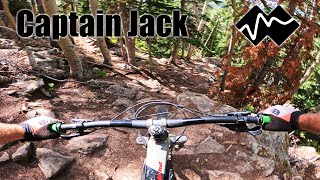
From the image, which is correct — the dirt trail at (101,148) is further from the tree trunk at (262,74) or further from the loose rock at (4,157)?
the tree trunk at (262,74)

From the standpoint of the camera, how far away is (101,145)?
5.78m

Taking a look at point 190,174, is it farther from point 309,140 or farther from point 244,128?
point 309,140

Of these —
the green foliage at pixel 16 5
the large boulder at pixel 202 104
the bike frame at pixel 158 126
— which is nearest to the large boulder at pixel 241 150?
the large boulder at pixel 202 104

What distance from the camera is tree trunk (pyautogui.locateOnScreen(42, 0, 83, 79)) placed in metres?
7.94

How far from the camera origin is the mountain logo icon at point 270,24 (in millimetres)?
8734

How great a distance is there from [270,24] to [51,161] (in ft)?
25.4

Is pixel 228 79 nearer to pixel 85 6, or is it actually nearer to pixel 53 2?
pixel 53 2

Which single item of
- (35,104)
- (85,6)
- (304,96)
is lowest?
(304,96)

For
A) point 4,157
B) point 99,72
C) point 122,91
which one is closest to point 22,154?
point 4,157

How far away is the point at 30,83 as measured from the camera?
25.8 ft

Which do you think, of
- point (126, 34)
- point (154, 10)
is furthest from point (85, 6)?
point (154, 10)

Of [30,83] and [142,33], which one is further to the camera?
[142,33]

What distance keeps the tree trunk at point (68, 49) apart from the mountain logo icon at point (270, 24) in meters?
5.71

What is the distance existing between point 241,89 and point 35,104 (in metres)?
7.35
